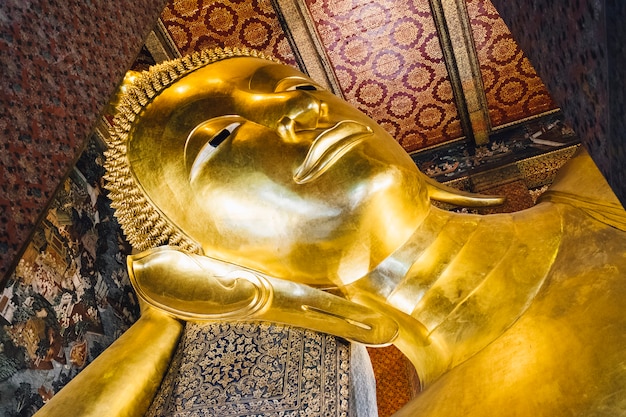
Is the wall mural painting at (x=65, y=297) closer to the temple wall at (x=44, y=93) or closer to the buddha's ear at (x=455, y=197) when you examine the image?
the temple wall at (x=44, y=93)

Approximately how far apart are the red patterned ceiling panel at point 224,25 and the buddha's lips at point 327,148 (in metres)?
1.89

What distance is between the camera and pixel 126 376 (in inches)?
66.9

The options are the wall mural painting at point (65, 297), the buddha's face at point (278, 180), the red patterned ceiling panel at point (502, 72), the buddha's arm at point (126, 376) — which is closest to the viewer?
the buddha's arm at point (126, 376)

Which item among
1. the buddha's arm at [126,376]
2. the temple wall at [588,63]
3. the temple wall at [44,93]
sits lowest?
the buddha's arm at [126,376]

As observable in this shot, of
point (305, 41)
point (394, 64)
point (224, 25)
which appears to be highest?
point (224, 25)

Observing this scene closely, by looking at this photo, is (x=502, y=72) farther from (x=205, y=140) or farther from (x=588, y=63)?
(x=588, y=63)

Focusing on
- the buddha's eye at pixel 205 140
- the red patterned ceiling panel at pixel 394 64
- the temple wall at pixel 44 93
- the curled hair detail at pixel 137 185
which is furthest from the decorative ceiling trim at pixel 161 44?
the temple wall at pixel 44 93

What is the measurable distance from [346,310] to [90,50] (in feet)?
3.22

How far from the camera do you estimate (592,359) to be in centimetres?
132

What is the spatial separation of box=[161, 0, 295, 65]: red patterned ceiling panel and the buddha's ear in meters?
1.88

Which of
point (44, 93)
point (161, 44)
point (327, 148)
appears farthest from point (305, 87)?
point (161, 44)

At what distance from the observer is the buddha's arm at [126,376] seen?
1.60 meters

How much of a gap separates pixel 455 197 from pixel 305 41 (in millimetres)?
1866

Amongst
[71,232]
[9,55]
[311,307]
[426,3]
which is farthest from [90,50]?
[426,3]
